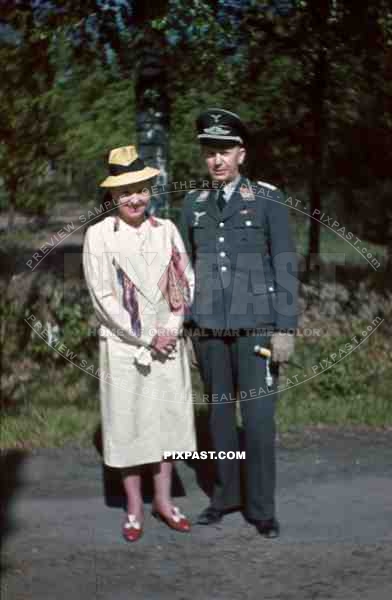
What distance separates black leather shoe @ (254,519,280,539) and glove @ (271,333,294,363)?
2.60 ft

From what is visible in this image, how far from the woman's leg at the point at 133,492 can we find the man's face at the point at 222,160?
58.7 inches

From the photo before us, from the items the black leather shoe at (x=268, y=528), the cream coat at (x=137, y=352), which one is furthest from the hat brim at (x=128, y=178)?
the black leather shoe at (x=268, y=528)

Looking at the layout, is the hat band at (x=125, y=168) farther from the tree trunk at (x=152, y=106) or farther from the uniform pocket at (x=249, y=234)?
the tree trunk at (x=152, y=106)

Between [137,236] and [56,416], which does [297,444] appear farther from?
[137,236]

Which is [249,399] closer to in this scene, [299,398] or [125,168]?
[125,168]

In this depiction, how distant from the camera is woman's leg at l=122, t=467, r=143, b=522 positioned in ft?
14.5

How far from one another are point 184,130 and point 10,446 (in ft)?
8.43

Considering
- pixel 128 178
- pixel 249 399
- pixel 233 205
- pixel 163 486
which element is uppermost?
pixel 128 178

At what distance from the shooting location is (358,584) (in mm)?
3811

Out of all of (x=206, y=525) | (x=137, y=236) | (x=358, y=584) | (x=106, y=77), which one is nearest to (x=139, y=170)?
(x=137, y=236)

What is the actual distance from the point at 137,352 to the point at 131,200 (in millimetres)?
710

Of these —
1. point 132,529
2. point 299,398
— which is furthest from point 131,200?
point 299,398

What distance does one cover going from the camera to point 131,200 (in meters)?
4.21

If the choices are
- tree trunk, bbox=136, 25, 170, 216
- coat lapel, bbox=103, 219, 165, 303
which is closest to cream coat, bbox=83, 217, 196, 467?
coat lapel, bbox=103, 219, 165, 303
